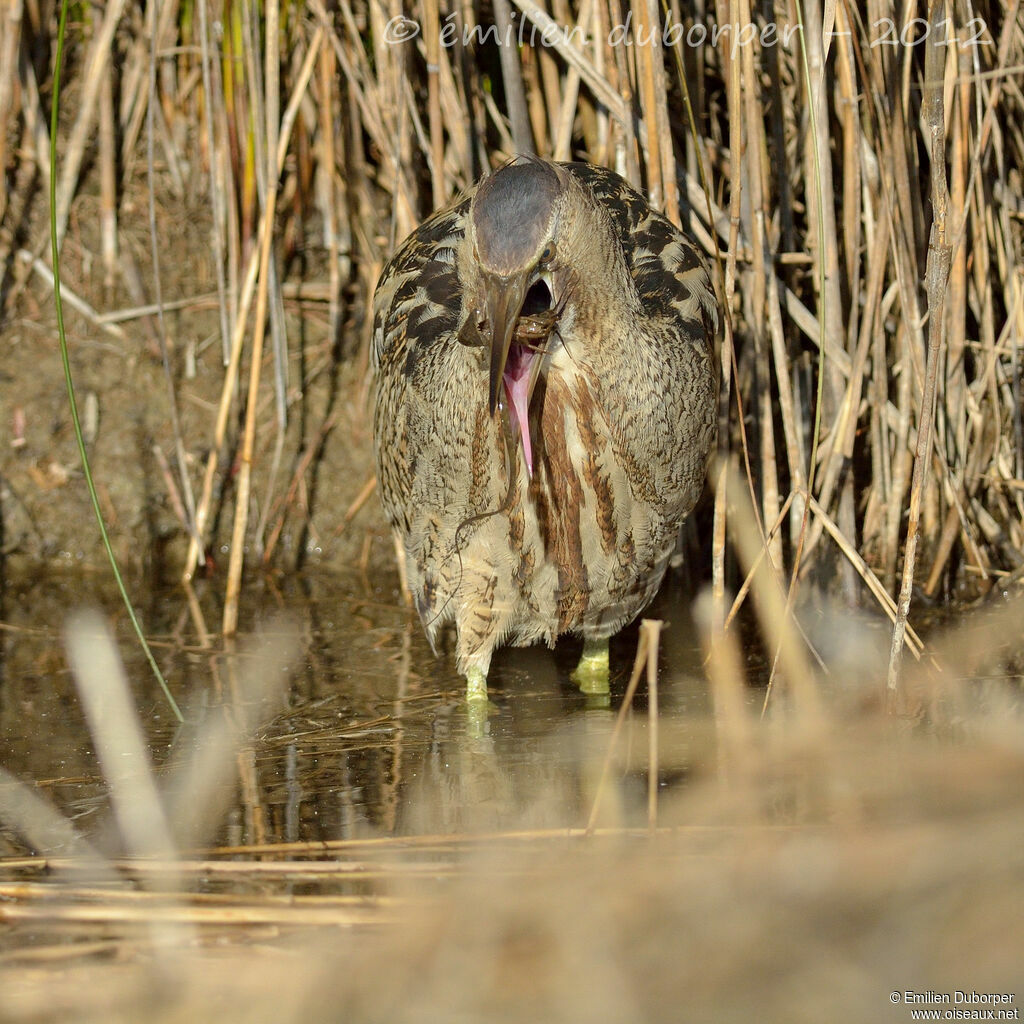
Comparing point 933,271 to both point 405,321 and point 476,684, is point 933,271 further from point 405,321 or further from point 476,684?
point 476,684

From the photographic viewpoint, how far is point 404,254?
3.72m

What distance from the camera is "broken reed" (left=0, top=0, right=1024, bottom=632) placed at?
3535 mm

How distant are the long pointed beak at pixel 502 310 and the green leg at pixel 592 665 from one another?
1342mm

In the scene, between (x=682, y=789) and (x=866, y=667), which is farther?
(x=866, y=667)

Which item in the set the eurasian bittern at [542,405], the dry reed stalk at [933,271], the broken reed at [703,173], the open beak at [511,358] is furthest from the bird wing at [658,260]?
the dry reed stalk at [933,271]

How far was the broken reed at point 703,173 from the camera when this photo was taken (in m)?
3.54

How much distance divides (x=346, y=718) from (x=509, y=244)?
1.37 m

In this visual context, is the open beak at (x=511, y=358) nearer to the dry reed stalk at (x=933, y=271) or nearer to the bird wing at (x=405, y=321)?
the bird wing at (x=405, y=321)

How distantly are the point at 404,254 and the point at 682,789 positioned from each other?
1720 mm

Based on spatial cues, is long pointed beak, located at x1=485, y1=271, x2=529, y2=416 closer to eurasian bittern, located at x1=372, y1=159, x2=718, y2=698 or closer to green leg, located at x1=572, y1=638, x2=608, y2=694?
eurasian bittern, located at x1=372, y1=159, x2=718, y2=698

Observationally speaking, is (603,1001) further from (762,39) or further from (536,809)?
(762,39)

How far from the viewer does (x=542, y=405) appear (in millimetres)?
3025

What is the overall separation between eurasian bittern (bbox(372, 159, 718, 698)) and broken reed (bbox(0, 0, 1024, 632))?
19 centimetres

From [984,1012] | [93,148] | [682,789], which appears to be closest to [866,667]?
[682,789]
